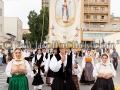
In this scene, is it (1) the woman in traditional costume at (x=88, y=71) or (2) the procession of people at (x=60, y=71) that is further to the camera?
(1) the woman in traditional costume at (x=88, y=71)

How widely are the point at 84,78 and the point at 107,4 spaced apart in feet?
197

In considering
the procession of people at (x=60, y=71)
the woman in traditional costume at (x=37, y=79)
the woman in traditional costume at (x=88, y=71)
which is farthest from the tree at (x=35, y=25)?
the procession of people at (x=60, y=71)

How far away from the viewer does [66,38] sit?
705 centimetres

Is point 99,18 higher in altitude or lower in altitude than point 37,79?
higher

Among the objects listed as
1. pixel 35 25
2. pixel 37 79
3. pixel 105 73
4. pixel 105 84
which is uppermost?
pixel 35 25

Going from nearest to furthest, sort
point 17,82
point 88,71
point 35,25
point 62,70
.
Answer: point 62,70 → point 17,82 → point 88,71 → point 35,25

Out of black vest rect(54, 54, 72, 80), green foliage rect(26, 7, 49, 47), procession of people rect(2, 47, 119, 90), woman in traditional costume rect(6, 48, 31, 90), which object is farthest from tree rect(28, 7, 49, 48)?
black vest rect(54, 54, 72, 80)

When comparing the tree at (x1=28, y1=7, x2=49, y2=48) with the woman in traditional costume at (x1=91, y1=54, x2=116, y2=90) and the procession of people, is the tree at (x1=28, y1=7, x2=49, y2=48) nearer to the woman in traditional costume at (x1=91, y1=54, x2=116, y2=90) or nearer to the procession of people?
the procession of people

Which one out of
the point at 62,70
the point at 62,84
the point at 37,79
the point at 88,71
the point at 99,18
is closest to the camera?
the point at 62,70

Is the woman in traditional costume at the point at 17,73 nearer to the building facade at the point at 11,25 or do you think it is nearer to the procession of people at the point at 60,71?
the procession of people at the point at 60,71

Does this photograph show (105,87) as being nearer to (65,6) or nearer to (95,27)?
(65,6)

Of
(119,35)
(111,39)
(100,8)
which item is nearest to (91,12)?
(100,8)

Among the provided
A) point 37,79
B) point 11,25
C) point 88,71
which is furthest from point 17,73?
point 11,25

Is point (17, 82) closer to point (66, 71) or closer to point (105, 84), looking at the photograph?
point (66, 71)
